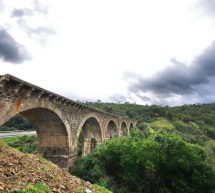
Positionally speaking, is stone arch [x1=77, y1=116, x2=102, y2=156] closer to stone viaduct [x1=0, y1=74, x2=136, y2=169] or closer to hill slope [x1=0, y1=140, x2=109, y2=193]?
stone viaduct [x1=0, y1=74, x2=136, y2=169]

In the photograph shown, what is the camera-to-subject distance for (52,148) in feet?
60.0

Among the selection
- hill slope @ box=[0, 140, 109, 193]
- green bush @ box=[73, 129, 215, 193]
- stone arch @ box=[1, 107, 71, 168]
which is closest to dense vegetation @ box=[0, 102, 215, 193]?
green bush @ box=[73, 129, 215, 193]

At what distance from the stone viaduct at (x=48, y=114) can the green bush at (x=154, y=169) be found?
6.58 ft

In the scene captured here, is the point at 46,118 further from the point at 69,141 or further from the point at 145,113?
the point at 145,113

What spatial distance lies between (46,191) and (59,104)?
9735 millimetres

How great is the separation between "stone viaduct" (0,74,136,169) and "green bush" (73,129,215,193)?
2.01m

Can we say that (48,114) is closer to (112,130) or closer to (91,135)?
(91,135)

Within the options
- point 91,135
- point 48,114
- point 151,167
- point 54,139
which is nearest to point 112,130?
point 91,135

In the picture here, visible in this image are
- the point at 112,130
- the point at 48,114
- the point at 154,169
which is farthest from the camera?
the point at 112,130

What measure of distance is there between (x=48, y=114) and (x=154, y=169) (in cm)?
768

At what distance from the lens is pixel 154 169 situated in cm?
1622

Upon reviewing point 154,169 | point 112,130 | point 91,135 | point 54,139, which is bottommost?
point 154,169

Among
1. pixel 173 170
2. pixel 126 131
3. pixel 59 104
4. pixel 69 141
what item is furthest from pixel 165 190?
pixel 126 131

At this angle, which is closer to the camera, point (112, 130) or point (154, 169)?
point (154, 169)
